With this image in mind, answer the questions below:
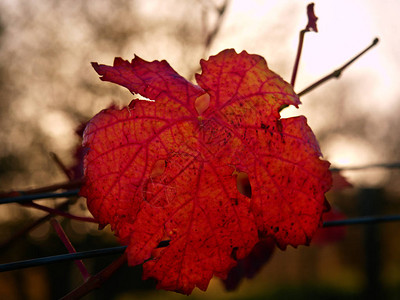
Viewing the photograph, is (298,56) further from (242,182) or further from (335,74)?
(242,182)

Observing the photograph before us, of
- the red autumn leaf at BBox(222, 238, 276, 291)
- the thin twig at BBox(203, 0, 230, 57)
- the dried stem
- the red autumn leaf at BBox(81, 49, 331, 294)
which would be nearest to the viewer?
the red autumn leaf at BBox(81, 49, 331, 294)

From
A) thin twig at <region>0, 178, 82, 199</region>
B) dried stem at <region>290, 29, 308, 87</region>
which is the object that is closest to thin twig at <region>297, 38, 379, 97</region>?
dried stem at <region>290, 29, 308, 87</region>

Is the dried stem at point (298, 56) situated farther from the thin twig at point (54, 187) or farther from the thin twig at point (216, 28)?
the thin twig at point (54, 187)

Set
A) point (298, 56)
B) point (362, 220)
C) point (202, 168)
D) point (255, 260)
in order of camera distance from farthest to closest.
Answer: point (255, 260) < point (362, 220) < point (298, 56) < point (202, 168)

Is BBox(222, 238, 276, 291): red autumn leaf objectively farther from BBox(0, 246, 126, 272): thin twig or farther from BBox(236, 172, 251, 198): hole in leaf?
BBox(0, 246, 126, 272): thin twig

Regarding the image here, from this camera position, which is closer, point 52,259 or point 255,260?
point 52,259

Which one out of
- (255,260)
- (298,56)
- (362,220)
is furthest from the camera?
(255,260)

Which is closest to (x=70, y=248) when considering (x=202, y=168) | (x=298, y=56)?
(x=202, y=168)

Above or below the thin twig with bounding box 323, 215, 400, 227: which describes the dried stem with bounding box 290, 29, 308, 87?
above

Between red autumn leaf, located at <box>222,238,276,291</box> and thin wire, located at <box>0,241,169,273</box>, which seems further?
red autumn leaf, located at <box>222,238,276,291</box>

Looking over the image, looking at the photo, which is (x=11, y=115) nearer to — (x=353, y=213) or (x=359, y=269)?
(x=353, y=213)
